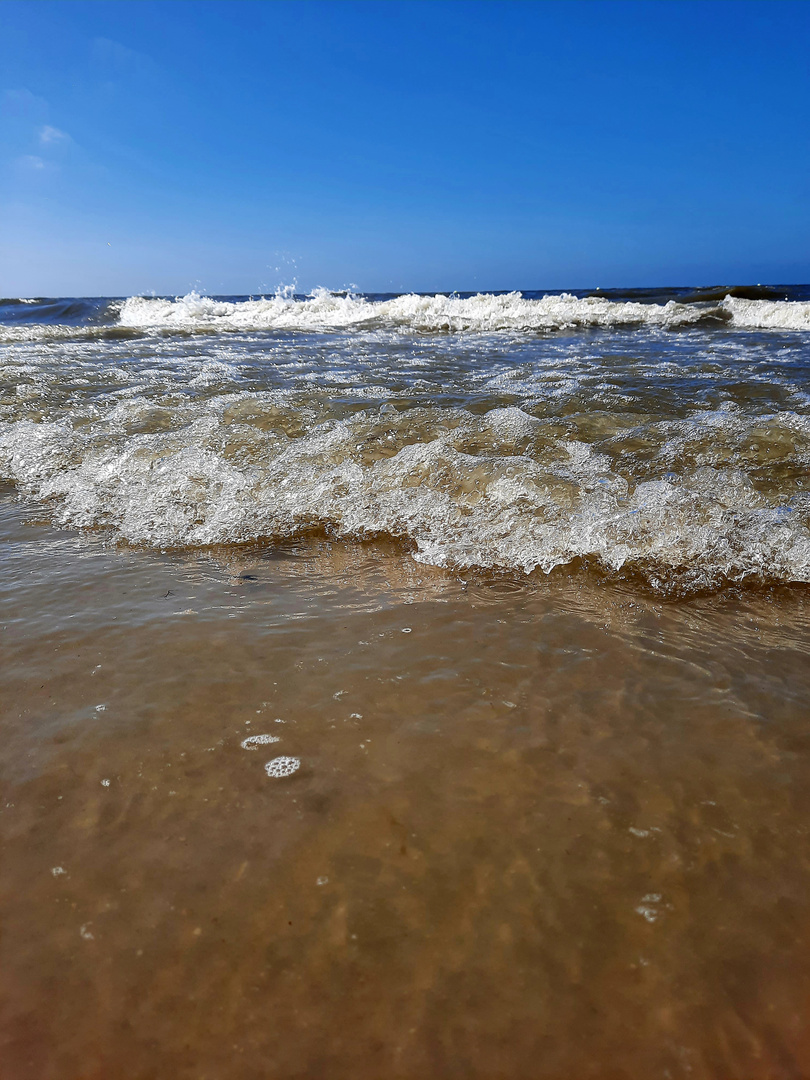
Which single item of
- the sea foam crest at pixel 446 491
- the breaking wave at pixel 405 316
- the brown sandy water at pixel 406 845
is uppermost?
the breaking wave at pixel 405 316

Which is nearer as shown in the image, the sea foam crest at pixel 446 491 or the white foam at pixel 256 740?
the white foam at pixel 256 740

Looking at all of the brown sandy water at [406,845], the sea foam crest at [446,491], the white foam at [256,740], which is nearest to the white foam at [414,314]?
the sea foam crest at [446,491]

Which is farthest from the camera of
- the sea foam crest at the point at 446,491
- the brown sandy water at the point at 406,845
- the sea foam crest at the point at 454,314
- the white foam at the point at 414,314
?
the white foam at the point at 414,314

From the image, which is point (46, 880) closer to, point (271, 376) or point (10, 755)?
point (10, 755)

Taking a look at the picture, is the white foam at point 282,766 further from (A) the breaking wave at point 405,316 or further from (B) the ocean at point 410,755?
(A) the breaking wave at point 405,316

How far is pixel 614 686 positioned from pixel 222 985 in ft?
4.05

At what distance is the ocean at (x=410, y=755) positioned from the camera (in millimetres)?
982

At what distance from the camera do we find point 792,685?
178 centimetres

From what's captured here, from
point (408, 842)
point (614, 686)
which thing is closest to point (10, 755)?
point (408, 842)

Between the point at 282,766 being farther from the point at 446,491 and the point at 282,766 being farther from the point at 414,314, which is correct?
the point at 414,314

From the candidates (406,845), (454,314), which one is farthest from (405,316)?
(406,845)

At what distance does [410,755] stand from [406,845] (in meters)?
0.26

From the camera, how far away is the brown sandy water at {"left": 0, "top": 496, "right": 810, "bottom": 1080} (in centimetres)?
96

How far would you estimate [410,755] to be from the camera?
151cm
